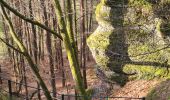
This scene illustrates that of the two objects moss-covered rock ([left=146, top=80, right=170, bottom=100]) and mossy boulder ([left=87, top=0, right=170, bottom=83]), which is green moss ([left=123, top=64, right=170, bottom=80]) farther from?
moss-covered rock ([left=146, top=80, right=170, bottom=100])

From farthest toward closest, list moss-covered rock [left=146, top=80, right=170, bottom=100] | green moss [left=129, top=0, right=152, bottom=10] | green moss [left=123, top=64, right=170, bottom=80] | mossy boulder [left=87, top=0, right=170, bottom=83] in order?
green moss [left=129, top=0, right=152, bottom=10], mossy boulder [left=87, top=0, right=170, bottom=83], green moss [left=123, top=64, right=170, bottom=80], moss-covered rock [left=146, top=80, right=170, bottom=100]

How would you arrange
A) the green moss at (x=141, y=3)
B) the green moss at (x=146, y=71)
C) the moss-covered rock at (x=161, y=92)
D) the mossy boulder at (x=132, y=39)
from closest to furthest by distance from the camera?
the moss-covered rock at (x=161, y=92) < the green moss at (x=146, y=71) < the mossy boulder at (x=132, y=39) < the green moss at (x=141, y=3)

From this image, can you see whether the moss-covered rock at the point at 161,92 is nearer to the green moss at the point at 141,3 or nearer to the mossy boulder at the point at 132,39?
Result: the mossy boulder at the point at 132,39

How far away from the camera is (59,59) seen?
20453mm

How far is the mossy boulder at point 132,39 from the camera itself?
36.4 feet

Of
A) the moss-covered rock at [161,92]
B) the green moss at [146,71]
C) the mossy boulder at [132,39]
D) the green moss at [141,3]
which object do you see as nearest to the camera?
the moss-covered rock at [161,92]

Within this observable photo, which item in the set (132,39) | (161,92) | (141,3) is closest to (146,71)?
(132,39)

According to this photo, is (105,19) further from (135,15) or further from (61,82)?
(61,82)

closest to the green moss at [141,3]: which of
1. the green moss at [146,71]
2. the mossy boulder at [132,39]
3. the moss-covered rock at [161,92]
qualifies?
the mossy boulder at [132,39]

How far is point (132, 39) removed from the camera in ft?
39.0

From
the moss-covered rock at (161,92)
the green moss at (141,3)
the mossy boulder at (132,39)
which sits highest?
the green moss at (141,3)

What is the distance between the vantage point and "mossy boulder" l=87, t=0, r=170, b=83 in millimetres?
11102

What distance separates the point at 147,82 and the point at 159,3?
9.68ft

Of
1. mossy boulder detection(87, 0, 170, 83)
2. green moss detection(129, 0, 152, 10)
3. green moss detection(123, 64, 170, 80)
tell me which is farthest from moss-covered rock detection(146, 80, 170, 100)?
green moss detection(129, 0, 152, 10)
